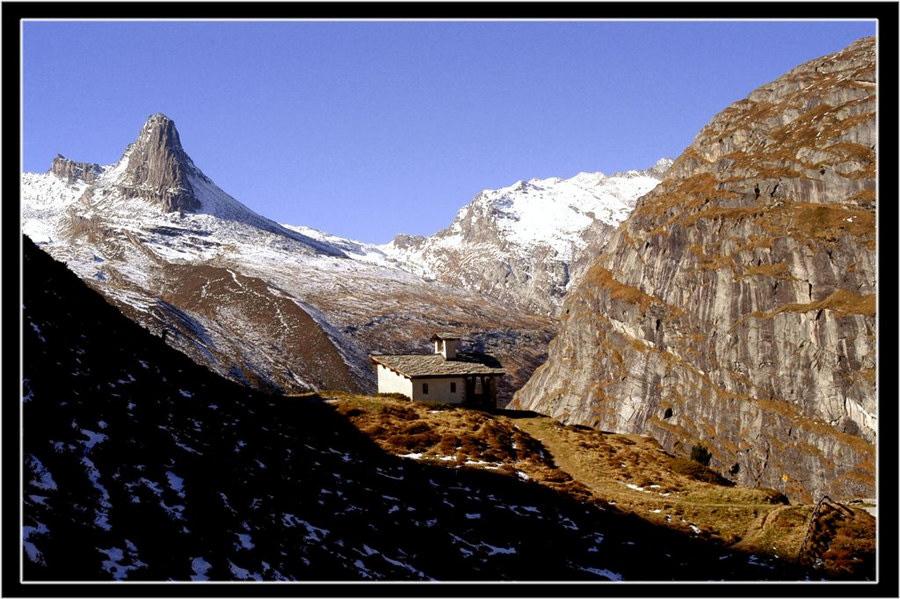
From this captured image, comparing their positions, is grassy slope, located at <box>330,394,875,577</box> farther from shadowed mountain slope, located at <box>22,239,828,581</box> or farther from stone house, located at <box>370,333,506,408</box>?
stone house, located at <box>370,333,506,408</box>

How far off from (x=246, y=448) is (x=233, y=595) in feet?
57.3

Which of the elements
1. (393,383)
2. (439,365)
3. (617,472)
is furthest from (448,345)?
(617,472)

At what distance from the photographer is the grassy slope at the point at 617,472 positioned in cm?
3259

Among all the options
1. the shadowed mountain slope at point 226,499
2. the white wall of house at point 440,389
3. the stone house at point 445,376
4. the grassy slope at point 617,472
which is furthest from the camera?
the stone house at point 445,376

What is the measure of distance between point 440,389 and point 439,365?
3.25m

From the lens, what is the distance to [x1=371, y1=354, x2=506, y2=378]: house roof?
67750mm

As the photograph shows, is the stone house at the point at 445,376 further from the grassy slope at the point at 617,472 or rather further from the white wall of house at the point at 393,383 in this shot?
the grassy slope at the point at 617,472

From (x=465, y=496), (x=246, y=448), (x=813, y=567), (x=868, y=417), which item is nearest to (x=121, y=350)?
(x=246, y=448)

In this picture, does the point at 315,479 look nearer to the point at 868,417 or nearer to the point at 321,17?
the point at 321,17

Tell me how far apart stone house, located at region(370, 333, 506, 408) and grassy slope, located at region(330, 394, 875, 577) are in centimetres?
305

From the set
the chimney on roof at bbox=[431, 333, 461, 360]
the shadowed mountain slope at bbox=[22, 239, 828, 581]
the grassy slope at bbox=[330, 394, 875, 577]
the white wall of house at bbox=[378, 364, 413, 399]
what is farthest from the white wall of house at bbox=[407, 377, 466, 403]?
the shadowed mountain slope at bbox=[22, 239, 828, 581]

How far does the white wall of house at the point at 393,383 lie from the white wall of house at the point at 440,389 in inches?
27.9

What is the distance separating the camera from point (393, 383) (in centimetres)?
7175

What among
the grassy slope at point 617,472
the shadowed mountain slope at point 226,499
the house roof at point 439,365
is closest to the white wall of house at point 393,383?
the house roof at point 439,365
